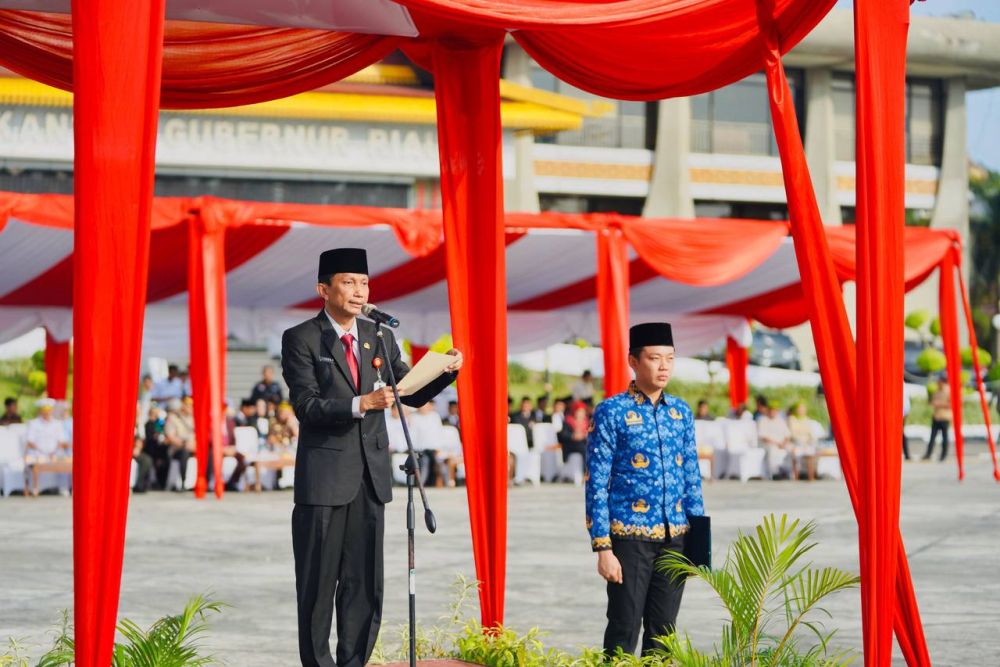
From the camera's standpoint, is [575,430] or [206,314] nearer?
[206,314]

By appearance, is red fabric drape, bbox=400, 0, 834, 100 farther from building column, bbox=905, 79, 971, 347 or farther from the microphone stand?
building column, bbox=905, 79, 971, 347

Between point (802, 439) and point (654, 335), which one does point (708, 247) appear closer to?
point (802, 439)

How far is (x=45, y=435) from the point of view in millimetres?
16297

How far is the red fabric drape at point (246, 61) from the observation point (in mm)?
6016

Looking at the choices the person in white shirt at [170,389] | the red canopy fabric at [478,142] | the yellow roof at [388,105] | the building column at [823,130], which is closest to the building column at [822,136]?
the building column at [823,130]

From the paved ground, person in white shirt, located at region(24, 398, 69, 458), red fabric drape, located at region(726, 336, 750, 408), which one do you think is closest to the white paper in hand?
the paved ground

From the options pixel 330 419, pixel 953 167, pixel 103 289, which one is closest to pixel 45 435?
pixel 330 419

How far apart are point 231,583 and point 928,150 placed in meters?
38.4

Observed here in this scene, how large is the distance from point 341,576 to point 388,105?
27.2m

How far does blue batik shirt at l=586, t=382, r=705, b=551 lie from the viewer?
5.25m

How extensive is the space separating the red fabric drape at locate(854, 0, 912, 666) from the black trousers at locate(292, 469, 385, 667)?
1755 millimetres

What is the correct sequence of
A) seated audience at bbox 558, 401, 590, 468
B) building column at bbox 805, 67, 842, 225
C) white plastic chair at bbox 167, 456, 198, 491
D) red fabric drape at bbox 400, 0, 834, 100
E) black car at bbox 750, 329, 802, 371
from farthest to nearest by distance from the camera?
building column at bbox 805, 67, 842, 225 < black car at bbox 750, 329, 802, 371 < seated audience at bbox 558, 401, 590, 468 < white plastic chair at bbox 167, 456, 198, 491 < red fabric drape at bbox 400, 0, 834, 100

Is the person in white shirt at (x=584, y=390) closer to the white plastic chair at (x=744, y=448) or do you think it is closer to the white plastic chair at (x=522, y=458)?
the white plastic chair at (x=744, y=448)

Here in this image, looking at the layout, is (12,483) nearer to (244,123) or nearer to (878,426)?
(878,426)
